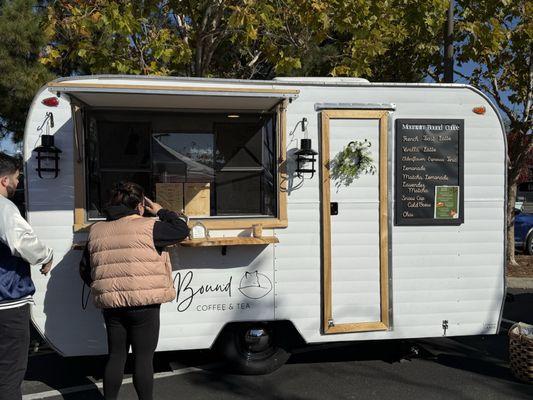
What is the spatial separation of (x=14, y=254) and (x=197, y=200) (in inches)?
72.8

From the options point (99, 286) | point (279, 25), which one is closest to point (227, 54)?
point (279, 25)

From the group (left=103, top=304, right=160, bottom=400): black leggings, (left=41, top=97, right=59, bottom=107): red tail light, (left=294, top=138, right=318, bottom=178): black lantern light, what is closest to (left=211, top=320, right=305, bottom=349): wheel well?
(left=103, top=304, right=160, bottom=400): black leggings

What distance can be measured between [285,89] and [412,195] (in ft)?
4.80

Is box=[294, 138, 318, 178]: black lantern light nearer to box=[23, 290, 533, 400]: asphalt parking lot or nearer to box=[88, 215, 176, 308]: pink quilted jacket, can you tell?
box=[88, 215, 176, 308]: pink quilted jacket

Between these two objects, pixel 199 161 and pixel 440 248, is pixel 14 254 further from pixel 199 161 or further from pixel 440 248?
pixel 440 248

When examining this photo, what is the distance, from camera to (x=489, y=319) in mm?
4535

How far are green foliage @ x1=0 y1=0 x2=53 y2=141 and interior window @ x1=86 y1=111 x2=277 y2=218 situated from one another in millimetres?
5576

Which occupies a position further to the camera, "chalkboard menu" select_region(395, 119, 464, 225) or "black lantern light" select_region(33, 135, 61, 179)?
"chalkboard menu" select_region(395, 119, 464, 225)

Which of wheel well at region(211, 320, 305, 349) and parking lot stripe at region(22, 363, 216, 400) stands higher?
wheel well at region(211, 320, 305, 349)

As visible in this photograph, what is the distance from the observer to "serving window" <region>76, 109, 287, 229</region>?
4.32 meters

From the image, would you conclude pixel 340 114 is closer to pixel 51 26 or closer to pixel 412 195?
pixel 412 195

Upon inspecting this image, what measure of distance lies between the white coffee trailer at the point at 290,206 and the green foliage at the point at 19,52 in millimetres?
5756

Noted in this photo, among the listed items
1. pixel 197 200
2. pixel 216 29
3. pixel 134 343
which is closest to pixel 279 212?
pixel 197 200

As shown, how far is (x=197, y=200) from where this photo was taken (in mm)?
4512
